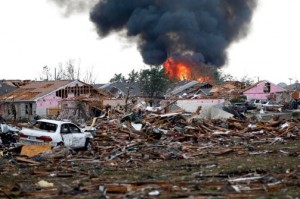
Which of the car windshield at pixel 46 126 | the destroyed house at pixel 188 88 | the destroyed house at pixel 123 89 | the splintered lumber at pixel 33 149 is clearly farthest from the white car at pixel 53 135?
the destroyed house at pixel 123 89

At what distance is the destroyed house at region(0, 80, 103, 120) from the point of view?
5459 centimetres

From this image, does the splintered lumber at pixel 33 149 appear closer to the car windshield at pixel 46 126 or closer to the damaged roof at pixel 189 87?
the car windshield at pixel 46 126

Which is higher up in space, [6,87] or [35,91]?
[6,87]

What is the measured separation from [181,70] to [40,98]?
1292 inches

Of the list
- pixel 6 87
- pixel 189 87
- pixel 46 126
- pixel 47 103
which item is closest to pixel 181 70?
pixel 189 87

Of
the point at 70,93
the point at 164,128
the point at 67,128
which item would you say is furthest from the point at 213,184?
the point at 70,93

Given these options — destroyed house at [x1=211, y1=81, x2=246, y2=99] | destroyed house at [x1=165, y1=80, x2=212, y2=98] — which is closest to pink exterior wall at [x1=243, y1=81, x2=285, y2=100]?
Answer: destroyed house at [x1=211, y1=81, x2=246, y2=99]

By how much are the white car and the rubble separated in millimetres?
573

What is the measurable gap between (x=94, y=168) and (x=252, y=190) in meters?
5.71

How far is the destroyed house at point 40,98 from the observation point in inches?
2149

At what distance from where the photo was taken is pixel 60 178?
12.0 m

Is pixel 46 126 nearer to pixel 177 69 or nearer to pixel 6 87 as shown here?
pixel 6 87

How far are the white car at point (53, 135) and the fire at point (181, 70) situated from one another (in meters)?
58.9

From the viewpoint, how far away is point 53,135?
17.8 meters
